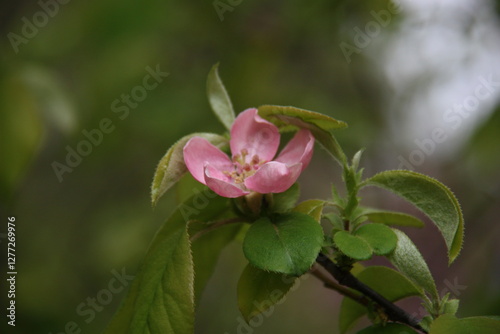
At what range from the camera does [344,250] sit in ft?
1.82

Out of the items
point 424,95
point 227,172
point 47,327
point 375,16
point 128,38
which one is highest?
point 128,38

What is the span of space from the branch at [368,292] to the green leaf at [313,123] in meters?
0.12

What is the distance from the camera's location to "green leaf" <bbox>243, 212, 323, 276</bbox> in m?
0.54

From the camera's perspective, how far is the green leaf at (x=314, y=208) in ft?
2.04

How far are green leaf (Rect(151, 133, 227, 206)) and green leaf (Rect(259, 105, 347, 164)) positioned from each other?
0.34 ft

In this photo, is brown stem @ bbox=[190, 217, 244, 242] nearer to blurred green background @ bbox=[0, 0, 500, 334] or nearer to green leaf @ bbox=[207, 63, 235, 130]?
green leaf @ bbox=[207, 63, 235, 130]

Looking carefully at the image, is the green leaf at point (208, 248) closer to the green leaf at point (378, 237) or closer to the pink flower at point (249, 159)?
the pink flower at point (249, 159)

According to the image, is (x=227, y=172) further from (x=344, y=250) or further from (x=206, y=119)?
(x=206, y=119)

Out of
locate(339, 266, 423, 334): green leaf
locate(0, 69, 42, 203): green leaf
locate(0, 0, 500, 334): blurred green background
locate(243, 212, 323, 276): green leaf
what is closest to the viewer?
locate(243, 212, 323, 276): green leaf

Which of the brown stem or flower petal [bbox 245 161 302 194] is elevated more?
flower petal [bbox 245 161 302 194]

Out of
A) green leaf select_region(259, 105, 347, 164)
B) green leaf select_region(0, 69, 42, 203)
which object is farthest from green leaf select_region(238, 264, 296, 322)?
green leaf select_region(0, 69, 42, 203)

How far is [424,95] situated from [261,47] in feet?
1.81

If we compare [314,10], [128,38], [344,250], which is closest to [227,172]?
[344,250]

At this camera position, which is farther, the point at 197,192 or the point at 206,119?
the point at 206,119
